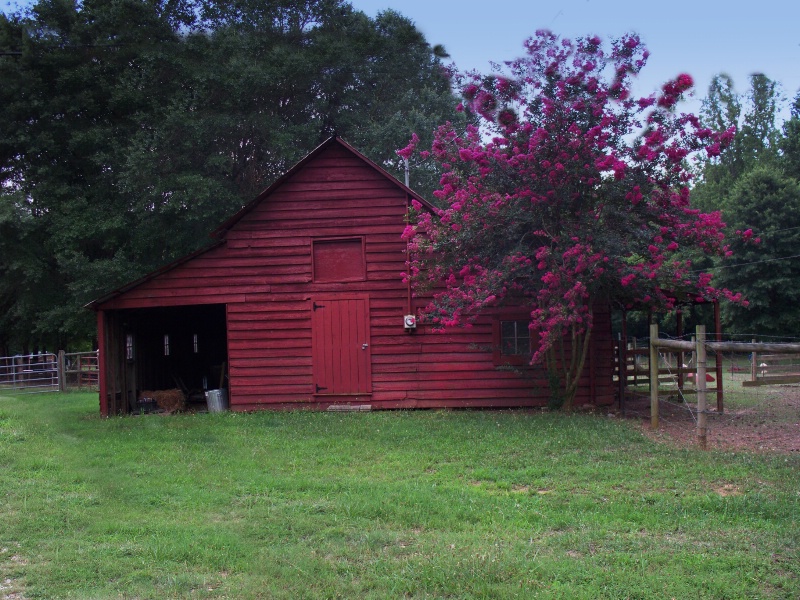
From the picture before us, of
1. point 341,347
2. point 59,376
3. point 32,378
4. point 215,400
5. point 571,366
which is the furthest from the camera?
point 32,378

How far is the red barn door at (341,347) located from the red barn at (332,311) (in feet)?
0.07

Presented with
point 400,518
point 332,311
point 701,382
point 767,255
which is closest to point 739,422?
point 701,382

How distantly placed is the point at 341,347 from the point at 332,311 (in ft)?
2.44

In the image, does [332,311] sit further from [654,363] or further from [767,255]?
[767,255]

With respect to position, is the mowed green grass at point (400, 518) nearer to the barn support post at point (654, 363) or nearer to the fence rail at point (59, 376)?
the barn support post at point (654, 363)

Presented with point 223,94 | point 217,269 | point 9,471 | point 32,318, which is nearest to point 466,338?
point 217,269

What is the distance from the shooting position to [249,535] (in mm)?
6133

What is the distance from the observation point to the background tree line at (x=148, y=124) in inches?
1049

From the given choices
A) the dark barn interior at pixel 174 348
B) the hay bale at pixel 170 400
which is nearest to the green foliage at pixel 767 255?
the dark barn interior at pixel 174 348

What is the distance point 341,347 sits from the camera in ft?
50.6

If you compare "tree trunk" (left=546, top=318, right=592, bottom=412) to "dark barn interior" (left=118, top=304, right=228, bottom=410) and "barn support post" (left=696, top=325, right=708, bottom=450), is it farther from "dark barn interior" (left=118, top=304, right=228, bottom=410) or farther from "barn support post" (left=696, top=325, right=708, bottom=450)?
"dark barn interior" (left=118, top=304, right=228, bottom=410)

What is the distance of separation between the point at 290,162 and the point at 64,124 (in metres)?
8.21

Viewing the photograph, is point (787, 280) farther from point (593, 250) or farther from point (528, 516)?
point (528, 516)

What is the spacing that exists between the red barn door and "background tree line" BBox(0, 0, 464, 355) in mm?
11668
